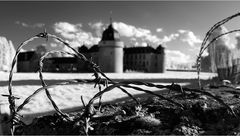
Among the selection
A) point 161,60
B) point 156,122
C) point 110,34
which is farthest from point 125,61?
point 156,122

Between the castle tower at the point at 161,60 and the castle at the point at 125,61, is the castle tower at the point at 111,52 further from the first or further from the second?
the castle tower at the point at 161,60

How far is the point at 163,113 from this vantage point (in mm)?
1396

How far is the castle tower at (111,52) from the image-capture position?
2409 centimetres

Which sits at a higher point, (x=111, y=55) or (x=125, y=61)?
(x=111, y=55)

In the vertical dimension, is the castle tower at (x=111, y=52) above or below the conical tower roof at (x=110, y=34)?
below

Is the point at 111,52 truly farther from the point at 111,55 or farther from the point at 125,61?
the point at 125,61

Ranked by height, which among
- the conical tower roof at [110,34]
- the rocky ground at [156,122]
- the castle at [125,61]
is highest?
the conical tower roof at [110,34]

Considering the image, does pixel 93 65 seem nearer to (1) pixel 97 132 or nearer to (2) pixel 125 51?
(1) pixel 97 132

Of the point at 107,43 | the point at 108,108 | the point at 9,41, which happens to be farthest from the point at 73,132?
the point at 9,41

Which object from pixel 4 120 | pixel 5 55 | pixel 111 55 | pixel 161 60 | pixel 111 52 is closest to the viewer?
pixel 4 120

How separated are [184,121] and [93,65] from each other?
681mm

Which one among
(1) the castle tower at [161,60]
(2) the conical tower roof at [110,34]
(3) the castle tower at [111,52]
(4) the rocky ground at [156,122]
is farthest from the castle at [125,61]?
(4) the rocky ground at [156,122]

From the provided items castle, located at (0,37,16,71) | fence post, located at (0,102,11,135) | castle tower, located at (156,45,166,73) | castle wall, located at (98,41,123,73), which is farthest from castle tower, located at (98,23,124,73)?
fence post, located at (0,102,11,135)

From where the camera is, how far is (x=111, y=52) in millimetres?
24188
